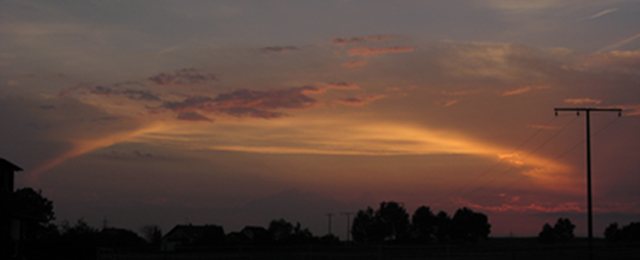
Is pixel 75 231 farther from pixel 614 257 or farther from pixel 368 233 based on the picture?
pixel 368 233

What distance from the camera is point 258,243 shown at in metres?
65.6

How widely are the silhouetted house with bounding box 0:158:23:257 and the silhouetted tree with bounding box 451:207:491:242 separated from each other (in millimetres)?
136649

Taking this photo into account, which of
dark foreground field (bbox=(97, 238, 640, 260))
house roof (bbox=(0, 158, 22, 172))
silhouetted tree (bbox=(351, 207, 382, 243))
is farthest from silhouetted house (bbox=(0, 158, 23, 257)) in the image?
silhouetted tree (bbox=(351, 207, 382, 243))

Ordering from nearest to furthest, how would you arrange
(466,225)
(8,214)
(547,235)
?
(8,214) < (466,225) < (547,235)

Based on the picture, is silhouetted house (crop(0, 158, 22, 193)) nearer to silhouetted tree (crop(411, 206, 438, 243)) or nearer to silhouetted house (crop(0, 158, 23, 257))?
silhouetted house (crop(0, 158, 23, 257))

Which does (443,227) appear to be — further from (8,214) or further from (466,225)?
(8,214)

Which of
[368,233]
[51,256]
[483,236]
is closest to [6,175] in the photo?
[51,256]

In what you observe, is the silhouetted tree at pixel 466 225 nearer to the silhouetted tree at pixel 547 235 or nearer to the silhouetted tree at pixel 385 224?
the silhouetted tree at pixel 385 224

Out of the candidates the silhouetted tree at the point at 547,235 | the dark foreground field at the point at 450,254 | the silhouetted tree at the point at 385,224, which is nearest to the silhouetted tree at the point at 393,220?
the silhouetted tree at the point at 385,224

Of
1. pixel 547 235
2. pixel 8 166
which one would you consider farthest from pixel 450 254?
pixel 547 235

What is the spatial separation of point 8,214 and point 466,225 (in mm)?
141788

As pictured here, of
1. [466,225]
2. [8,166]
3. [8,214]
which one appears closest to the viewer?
[8,214]

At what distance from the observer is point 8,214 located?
95.1ft

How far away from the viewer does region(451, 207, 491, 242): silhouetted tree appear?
159 metres
